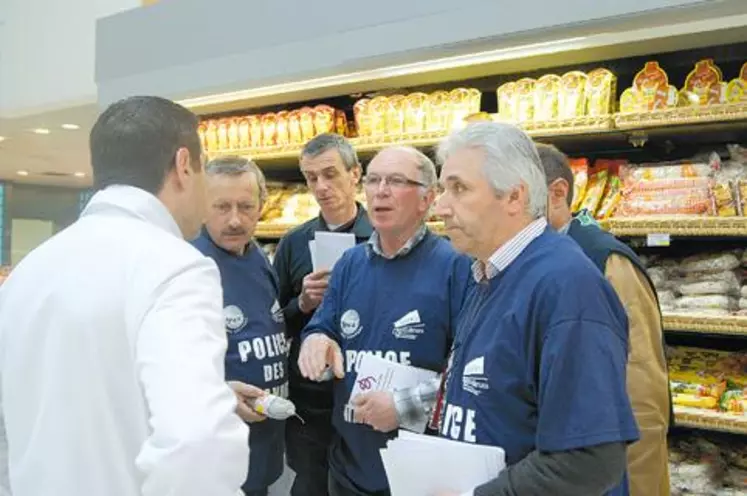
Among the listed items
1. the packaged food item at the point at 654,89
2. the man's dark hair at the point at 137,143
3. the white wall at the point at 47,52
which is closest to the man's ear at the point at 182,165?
the man's dark hair at the point at 137,143

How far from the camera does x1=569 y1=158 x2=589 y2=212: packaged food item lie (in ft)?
10.7

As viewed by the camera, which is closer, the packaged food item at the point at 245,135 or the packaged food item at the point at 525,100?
the packaged food item at the point at 525,100

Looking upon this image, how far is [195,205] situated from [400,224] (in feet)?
3.01

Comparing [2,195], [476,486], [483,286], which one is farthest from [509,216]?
[2,195]

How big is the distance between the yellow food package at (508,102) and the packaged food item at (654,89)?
0.52 metres

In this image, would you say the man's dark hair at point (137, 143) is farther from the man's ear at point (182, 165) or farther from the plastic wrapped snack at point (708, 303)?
the plastic wrapped snack at point (708, 303)

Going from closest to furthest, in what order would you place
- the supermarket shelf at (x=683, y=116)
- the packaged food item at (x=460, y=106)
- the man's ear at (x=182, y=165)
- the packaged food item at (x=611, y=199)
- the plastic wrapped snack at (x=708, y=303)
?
the man's ear at (x=182, y=165)
the supermarket shelf at (x=683, y=116)
the plastic wrapped snack at (x=708, y=303)
the packaged food item at (x=611, y=199)
the packaged food item at (x=460, y=106)

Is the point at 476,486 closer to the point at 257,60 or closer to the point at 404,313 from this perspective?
the point at 404,313

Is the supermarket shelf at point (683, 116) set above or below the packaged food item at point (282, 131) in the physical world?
below

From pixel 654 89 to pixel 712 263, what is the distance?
0.75 m

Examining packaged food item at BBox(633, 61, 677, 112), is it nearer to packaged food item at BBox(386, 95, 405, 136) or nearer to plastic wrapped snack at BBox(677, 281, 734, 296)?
plastic wrapped snack at BBox(677, 281, 734, 296)

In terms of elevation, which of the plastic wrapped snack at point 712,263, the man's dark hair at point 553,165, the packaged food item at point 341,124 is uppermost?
the packaged food item at point 341,124

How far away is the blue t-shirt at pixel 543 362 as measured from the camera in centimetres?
133

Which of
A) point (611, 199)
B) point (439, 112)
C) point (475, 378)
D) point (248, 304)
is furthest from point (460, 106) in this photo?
point (475, 378)
